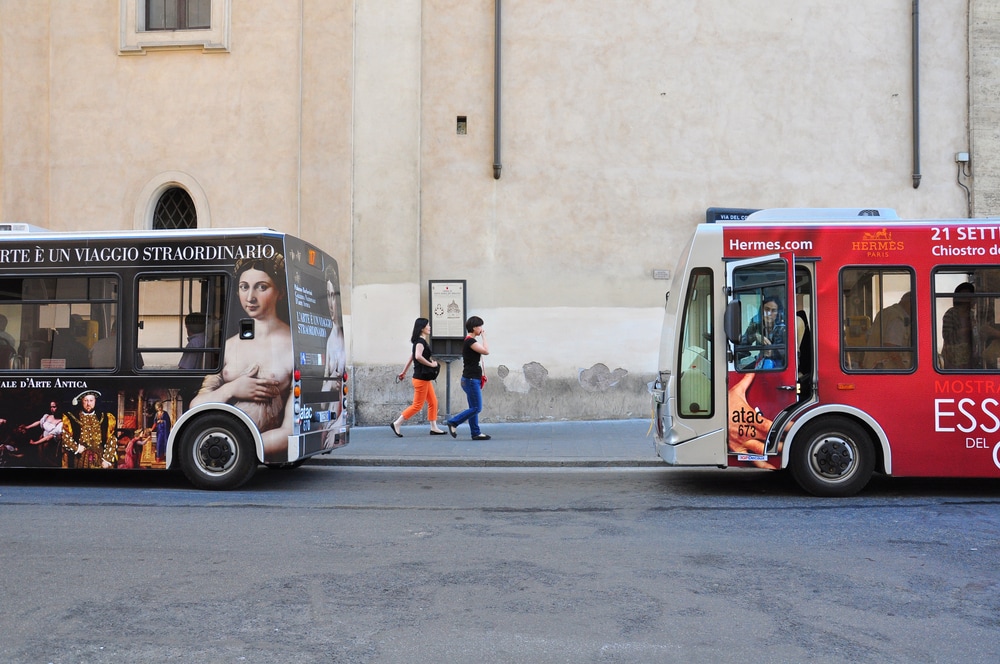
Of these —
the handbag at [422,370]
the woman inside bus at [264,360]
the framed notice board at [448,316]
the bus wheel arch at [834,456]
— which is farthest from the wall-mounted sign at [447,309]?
the bus wheel arch at [834,456]

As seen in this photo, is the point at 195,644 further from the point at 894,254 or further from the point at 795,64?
the point at 795,64

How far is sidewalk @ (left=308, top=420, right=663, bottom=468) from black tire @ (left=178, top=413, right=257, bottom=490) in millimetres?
2350

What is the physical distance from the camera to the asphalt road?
4543mm

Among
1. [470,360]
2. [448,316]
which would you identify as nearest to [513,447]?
[470,360]

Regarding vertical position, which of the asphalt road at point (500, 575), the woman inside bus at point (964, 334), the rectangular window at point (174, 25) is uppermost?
the rectangular window at point (174, 25)

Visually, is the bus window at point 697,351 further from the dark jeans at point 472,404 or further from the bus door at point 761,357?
the dark jeans at point 472,404

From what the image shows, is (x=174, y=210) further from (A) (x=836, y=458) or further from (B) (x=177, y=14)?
(A) (x=836, y=458)

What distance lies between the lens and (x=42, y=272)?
9438mm

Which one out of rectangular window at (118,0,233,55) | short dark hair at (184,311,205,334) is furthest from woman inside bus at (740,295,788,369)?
rectangular window at (118,0,233,55)

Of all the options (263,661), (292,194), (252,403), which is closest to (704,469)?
(252,403)

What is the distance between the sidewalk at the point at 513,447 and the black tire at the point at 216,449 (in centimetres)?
235

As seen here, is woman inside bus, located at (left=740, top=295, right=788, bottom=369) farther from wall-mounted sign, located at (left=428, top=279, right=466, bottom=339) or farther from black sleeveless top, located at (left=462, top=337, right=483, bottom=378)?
wall-mounted sign, located at (left=428, top=279, right=466, bottom=339)

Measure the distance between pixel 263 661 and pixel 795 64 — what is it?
14415mm

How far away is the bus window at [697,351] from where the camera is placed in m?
8.89
